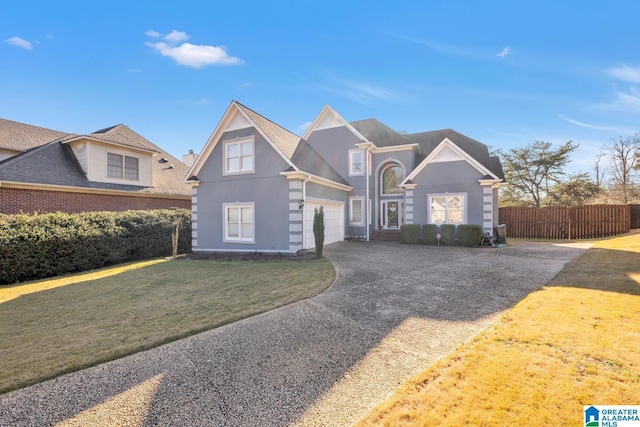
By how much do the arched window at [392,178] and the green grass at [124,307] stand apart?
9995mm

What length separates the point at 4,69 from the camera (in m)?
13.5

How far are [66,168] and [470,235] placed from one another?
20863 millimetres

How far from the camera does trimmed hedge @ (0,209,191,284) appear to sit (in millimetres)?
9586

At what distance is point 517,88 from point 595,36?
3.88 meters

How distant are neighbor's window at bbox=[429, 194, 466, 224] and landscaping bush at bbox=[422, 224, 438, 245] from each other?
0.60 meters

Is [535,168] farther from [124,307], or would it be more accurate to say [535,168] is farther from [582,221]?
[124,307]

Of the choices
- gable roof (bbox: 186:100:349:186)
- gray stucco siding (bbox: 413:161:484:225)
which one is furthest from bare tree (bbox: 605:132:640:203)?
gable roof (bbox: 186:100:349:186)

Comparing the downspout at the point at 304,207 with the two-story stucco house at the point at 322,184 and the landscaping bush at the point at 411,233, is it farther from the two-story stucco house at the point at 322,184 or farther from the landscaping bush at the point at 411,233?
the landscaping bush at the point at 411,233

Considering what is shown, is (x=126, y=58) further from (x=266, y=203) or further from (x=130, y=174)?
(x=266, y=203)

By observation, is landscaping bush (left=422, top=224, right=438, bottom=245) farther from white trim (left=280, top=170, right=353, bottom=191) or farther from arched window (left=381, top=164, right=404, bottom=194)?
white trim (left=280, top=170, right=353, bottom=191)

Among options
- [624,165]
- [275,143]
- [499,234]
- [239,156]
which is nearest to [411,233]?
[499,234]

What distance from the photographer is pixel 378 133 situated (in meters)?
20.2

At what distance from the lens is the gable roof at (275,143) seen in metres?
13.1

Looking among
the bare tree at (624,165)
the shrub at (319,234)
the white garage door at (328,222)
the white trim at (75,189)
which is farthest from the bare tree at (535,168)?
the white trim at (75,189)
